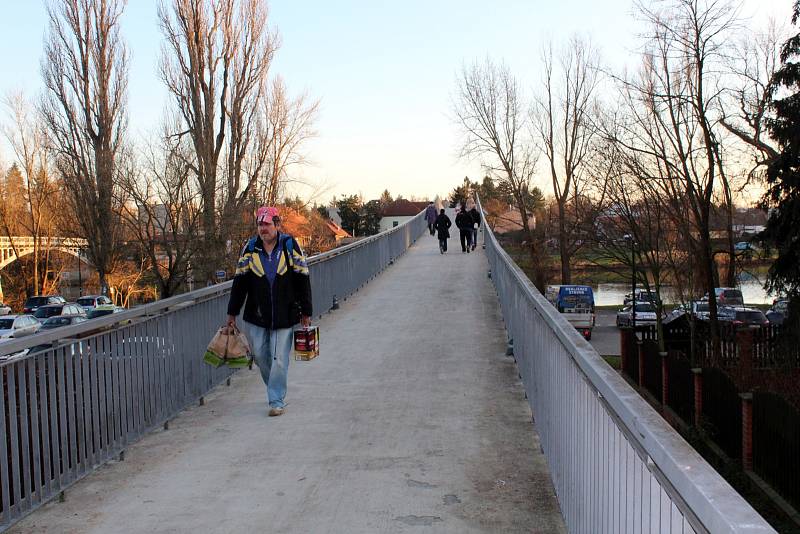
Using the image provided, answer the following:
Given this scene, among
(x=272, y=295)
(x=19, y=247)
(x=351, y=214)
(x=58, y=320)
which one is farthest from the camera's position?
(x=351, y=214)

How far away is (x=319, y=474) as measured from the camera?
5.19 meters

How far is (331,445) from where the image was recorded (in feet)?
19.2

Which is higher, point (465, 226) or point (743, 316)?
→ point (465, 226)

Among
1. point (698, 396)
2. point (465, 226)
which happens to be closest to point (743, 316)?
point (465, 226)

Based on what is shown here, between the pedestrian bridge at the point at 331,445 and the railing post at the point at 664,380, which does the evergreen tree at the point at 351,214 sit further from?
the pedestrian bridge at the point at 331,445

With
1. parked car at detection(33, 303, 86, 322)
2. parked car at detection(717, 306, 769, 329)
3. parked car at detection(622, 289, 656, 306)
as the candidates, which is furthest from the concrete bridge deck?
parked car at detection(33, 303, 86, 322)

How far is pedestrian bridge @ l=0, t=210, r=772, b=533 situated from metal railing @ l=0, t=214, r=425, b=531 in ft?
0.05

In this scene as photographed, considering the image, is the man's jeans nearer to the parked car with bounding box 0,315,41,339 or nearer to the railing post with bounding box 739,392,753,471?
the railing post with bounding box 739,392,753,471

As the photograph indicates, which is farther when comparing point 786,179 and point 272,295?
point 786,179

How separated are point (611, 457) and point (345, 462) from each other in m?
2.68

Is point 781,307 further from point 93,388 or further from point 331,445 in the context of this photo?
point 93,388

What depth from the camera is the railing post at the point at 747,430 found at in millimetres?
15284

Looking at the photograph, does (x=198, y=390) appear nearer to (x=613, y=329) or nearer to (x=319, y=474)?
(x=319, y=474)

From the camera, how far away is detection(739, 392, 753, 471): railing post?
15284 millimetres
